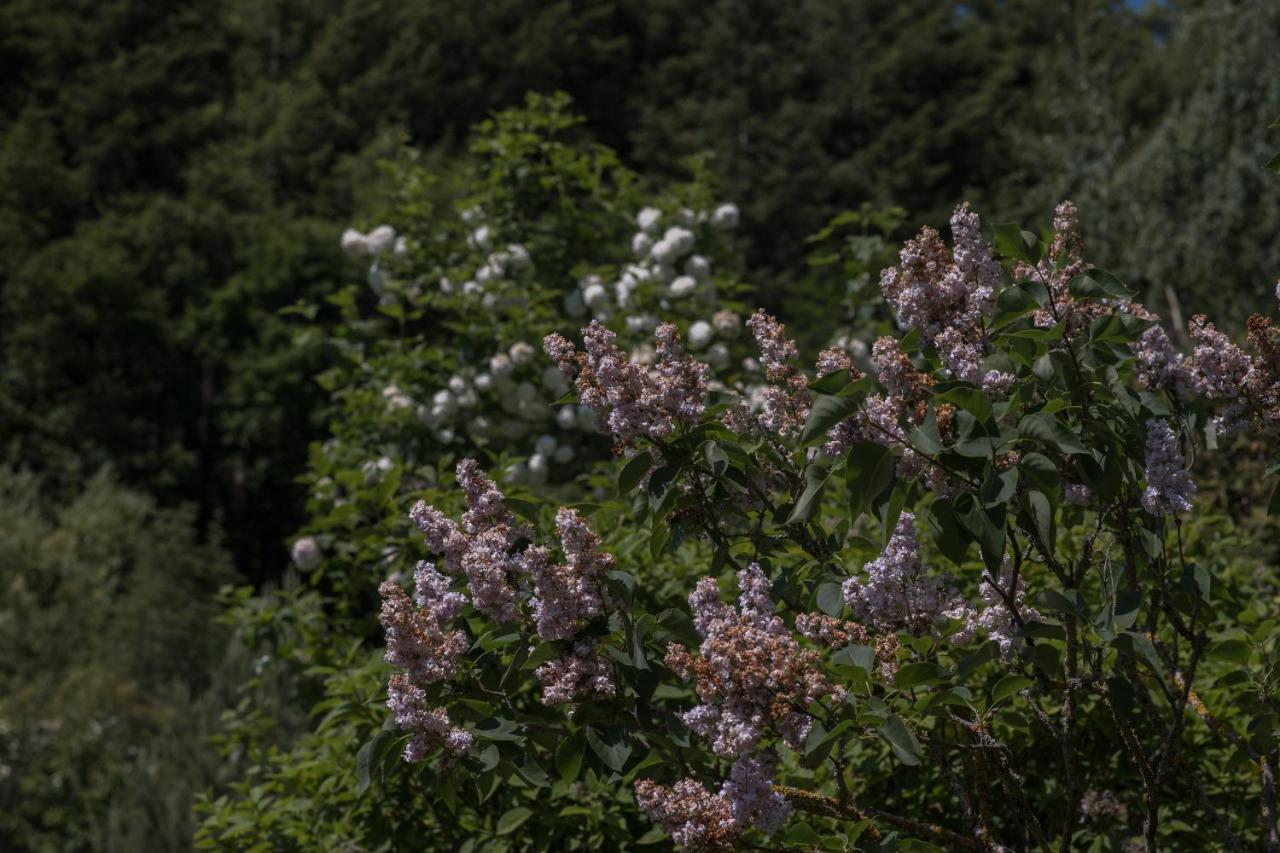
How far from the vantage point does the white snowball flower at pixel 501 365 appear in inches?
209

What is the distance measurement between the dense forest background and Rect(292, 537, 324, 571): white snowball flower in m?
1.92

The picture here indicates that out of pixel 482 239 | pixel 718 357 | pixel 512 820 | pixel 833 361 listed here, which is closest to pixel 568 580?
pixel 833 361

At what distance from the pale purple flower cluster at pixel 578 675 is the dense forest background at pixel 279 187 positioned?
387 cm

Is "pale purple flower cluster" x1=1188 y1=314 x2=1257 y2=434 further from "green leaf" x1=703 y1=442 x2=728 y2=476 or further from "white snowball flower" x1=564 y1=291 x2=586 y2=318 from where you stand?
"white snowball flower" x1=564 y1=291 x2=586 y2=318

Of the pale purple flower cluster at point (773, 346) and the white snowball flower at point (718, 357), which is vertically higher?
the white snowball flower at point (718, 357)

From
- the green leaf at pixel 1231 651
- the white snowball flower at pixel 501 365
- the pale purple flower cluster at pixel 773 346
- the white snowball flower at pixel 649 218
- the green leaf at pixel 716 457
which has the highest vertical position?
the white snowball flower at pixel 649 218

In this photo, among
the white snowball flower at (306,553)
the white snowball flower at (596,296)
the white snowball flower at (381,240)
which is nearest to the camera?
the white snowball flower at (306,553)

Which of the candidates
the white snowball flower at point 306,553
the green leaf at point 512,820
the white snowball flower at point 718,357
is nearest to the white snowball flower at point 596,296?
the white snowball flower at point 718,357

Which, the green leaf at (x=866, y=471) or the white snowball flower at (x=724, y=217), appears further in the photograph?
the white snowball flower at (x=724, y=217)

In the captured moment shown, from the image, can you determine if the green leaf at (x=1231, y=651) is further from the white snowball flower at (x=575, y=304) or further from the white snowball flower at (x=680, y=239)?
the white snowball flower at (x=575, y=304)

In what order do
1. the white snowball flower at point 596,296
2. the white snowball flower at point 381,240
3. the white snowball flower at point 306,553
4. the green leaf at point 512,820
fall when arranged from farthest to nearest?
the white snowball flower at point 381,240, the white snowball flower at point 596,296, the white snowball flower at point 306,553, the green leaf at point 512,820

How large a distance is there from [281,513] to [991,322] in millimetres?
18421

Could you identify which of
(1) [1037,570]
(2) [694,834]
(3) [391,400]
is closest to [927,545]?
(1) [1037,570]

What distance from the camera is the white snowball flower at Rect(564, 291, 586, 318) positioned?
5.65 meters
